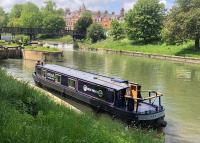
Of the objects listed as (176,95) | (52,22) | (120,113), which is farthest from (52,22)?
(120,113)

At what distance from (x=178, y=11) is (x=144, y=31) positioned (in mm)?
20030

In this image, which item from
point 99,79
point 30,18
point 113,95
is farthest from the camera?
point 30,18

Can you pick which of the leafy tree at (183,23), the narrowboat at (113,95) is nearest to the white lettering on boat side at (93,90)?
the narrowboat at (113,95)

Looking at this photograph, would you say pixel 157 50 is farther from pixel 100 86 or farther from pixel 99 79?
pixel 100 86

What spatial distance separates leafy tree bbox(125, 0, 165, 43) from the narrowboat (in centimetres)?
6992

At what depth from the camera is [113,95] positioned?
23703 mm

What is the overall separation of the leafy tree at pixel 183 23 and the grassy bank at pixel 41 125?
63.8m

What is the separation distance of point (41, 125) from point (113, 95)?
1292cm

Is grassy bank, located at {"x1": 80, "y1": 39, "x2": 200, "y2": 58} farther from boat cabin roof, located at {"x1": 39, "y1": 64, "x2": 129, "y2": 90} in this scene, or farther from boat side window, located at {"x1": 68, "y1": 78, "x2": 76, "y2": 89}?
boat side window, located at {"x1": 68, "y1": 78, "x2": 76, "y2": 89}

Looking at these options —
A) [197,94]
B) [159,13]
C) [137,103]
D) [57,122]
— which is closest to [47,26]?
[159,13]

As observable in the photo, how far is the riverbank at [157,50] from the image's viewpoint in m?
73.8

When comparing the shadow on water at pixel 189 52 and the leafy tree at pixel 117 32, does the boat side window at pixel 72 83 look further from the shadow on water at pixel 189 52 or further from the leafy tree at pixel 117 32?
the leafy tree at pixel 117 32

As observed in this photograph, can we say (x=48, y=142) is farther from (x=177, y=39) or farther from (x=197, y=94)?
(x=177, y=39)

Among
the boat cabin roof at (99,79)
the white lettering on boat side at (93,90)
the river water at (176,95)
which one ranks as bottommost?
the river water at (176,95)
